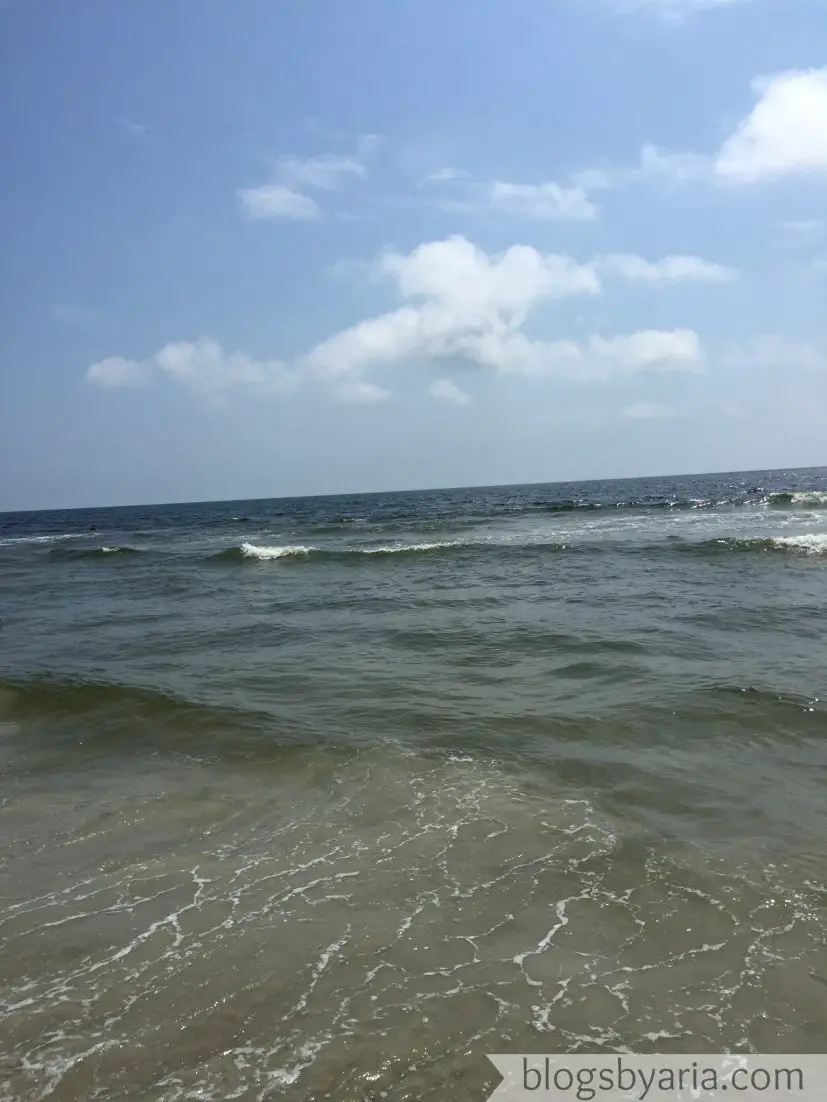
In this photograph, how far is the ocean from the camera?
11.2 ft

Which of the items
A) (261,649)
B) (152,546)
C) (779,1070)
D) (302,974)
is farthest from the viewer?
(152,546)

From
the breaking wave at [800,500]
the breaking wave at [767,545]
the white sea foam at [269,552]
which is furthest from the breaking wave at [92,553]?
the breaking wave at [800,500]

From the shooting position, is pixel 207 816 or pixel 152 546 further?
pixel 152 546

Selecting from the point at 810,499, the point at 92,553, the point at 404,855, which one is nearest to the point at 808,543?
the point at 404,855

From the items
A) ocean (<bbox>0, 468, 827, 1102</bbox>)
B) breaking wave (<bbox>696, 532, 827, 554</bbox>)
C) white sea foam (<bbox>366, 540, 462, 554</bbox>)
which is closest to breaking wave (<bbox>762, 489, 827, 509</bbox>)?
breaking wave (<bbox>696, 532, 827, 554</bbox>)

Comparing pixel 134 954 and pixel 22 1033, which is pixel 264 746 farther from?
pixel 22 1033

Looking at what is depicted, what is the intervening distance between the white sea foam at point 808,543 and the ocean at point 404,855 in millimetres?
11094

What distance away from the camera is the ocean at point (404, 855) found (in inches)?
135

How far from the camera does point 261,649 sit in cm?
1223

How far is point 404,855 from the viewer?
514 cm

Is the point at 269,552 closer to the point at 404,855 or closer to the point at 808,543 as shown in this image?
the point at 808,543

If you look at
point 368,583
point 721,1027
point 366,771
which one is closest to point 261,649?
point 366,771

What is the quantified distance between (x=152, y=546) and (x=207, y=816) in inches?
1351

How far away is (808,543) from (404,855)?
23266 millimetres
